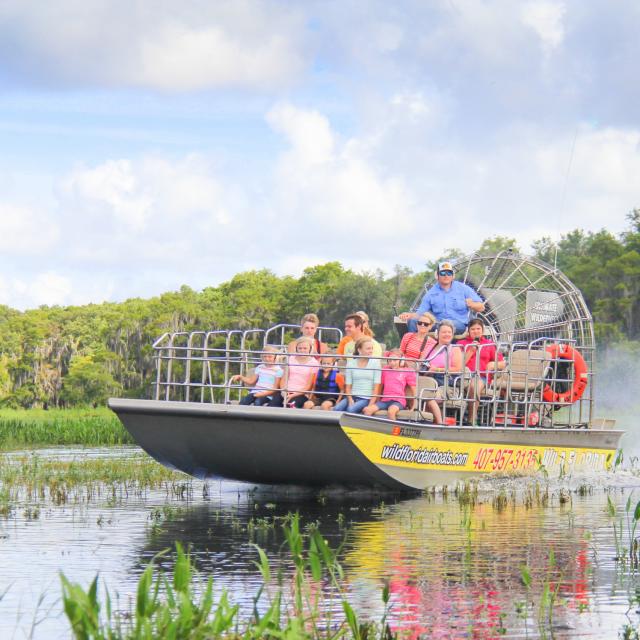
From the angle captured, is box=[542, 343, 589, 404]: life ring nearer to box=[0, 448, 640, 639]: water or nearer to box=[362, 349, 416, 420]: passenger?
box=[0, 448, 640, 639]: water

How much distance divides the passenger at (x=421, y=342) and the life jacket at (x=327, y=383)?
0.94 metres

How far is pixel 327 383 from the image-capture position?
664 inches

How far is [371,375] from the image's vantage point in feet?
53.5

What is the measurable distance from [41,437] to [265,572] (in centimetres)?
2588

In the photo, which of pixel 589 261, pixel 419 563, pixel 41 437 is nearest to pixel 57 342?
pixel 589 261

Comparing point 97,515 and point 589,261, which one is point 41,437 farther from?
point 589,261

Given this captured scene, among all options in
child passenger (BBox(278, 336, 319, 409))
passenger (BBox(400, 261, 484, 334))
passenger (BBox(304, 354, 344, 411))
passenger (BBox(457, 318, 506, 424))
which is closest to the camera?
child passenger (BBox(278, 336, 319, 409))

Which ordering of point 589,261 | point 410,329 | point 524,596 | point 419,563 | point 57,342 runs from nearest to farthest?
point 524,596 → point 419,563 → point 410,329 → point 589,261 → point 57,342

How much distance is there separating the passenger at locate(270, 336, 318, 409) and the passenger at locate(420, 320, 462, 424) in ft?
4.34

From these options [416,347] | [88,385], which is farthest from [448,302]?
[88,385]

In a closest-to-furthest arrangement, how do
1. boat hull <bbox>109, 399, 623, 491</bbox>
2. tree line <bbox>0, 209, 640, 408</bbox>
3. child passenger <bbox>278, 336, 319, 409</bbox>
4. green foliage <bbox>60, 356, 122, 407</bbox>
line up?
boat hull <bbox>109, 399, 623, 491</bbox>
child passenger <bbox>278, 336, 319, 409</bbox>
tree line <bbox>0, 209, 640, 408</bbox>
green foliage <bbox>60, 356, 122, 407</bbox>

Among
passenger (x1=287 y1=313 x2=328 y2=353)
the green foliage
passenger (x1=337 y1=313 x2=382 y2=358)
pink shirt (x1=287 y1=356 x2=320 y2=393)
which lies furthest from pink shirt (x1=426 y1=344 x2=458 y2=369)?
the green foliage

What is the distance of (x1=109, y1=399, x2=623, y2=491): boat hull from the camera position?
51.0ft

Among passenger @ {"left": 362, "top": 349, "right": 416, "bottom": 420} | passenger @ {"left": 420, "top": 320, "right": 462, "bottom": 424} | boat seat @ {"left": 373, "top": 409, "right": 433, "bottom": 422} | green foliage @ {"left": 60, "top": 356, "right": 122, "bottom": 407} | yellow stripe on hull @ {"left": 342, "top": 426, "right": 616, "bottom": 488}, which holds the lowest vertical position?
yellow stripe on hull @ {"left": 342, "top": 426, "right": 616, "bottom": 488}
